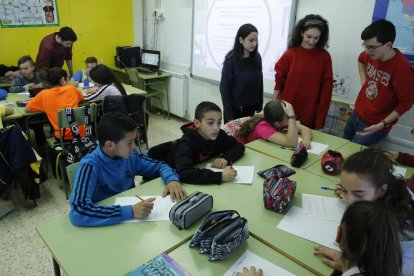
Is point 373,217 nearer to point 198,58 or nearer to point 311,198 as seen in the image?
point 311,198

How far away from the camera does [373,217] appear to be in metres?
0.89

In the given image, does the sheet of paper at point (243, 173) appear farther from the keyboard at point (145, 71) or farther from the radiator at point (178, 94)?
the keyboard at point (145, 71)

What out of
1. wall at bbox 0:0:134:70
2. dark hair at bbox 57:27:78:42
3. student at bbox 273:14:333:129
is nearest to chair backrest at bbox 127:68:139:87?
wall at bbox 0:0:134:70

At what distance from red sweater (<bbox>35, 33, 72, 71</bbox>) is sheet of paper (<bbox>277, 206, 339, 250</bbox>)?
12.6 ft

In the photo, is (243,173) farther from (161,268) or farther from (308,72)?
(308,72)

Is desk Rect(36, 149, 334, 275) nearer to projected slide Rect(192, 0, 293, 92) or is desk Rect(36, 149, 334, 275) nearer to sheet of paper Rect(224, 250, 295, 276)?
sheet of paper Rect(224, 250, 295, 276)

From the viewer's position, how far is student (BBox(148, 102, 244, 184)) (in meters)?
1.81

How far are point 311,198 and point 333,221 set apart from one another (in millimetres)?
192

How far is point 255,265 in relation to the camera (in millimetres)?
1113

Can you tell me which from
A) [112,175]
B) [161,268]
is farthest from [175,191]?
[161,268]

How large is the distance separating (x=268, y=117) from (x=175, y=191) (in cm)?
109

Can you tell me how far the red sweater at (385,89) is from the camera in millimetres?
2168

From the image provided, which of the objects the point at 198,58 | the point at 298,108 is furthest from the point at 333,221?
the point at 198,58

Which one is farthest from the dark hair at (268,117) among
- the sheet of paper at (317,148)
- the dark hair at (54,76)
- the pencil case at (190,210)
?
the dark hair at (54,76)
